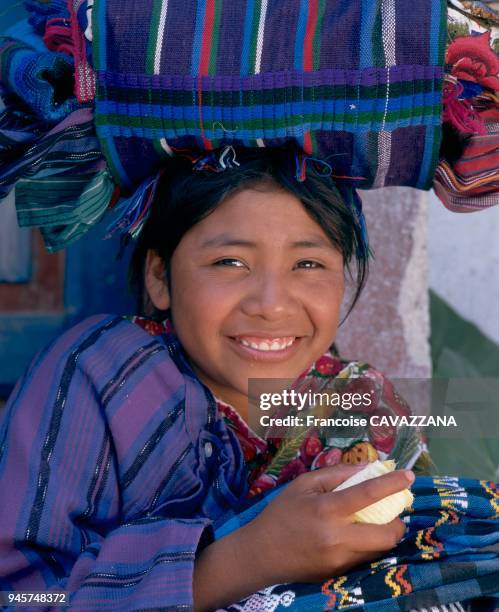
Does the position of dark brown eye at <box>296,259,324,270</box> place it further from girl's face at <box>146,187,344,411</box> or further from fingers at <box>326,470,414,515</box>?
fingers at <box>326,470,414,515</box>

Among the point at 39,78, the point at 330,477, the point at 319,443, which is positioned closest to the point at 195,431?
the point at 319,443

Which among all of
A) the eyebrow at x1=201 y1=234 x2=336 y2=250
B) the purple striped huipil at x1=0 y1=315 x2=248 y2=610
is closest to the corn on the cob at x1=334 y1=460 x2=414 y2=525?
the purple striped huipil at x1=0 y1=315 x2=248 y2=610

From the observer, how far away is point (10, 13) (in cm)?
206

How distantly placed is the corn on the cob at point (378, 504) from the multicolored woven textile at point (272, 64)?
62 centimetres

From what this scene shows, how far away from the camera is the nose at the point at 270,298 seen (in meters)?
1.61

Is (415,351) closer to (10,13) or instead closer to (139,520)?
(139,520)

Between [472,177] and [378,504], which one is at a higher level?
[472,177]

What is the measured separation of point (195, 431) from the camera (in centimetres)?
165

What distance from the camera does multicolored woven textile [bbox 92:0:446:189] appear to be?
1.48 m

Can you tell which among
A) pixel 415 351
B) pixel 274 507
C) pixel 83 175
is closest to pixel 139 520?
pixel 274 507

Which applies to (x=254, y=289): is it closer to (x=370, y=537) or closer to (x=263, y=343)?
(x=263, y=343)

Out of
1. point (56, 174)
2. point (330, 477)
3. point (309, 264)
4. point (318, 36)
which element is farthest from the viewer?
point (309, 264)

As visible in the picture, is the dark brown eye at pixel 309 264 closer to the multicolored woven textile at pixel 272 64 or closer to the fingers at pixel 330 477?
the multicolored woven textile at pixel 272 64

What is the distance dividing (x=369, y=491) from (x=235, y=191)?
2.30 feet
